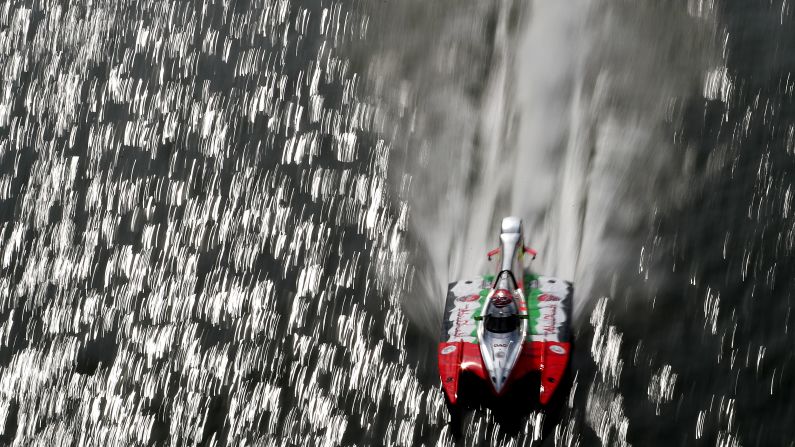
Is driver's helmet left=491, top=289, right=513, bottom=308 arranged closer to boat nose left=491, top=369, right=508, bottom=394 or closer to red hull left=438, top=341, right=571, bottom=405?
red hull left=438, top=341, right=571, bottom=405

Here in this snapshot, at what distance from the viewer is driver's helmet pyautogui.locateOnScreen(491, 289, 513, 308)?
2817cm

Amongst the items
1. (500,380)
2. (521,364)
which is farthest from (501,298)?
(500,380)

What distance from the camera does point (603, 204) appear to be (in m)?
31.4

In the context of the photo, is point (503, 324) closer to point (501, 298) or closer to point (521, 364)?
point (501, 298)

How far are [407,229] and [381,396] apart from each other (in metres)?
6.70

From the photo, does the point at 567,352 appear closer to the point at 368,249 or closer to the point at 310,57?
the point at 368,249

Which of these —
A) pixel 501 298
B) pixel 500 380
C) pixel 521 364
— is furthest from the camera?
pixel 501 298

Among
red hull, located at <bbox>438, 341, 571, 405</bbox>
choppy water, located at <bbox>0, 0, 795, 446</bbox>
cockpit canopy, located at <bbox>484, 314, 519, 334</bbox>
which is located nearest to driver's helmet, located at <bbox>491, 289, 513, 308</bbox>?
cockpit canopy, located at <bbox>484, 314, 519, 334</bbox>

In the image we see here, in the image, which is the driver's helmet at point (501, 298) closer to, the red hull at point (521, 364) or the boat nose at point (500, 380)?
the red hull at point (521, 364)

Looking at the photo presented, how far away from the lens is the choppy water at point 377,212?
2777cm

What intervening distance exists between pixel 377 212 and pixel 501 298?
6.94 meters

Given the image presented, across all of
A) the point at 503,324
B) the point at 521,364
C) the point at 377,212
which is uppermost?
the point at 377,212

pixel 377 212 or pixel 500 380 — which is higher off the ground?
pixel 377 212

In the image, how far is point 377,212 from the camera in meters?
33.5
